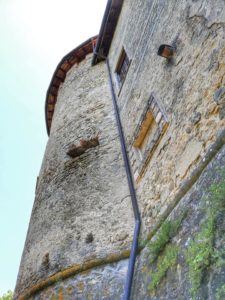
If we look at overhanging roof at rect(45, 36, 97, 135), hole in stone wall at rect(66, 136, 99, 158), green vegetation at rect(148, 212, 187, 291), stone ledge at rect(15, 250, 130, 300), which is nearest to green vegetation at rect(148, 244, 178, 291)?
green vegetation at rect(148, 212, 187, 291)

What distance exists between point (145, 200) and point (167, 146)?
836 mm

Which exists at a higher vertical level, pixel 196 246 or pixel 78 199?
pixel 78 199

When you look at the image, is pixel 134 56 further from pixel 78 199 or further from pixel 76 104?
pixel 78 199

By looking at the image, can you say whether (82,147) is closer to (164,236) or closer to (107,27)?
(164,236)

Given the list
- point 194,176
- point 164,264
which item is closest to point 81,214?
point 164,264

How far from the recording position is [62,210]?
5328mm

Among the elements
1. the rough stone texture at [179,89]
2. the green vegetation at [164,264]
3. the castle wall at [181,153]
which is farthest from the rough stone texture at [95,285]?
the green vegetation at [164,264]

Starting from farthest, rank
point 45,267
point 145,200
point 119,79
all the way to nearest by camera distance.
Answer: point 119,79
point 45,267
point 145,200

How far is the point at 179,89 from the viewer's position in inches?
153

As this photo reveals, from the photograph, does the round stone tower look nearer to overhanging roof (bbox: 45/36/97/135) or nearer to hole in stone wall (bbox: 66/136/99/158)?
hole in stone wall (bbox: 66/136/99/158)

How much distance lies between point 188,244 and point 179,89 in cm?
197

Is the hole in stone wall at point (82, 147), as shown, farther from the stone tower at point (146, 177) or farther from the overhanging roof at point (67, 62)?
the overhanging roof at point (67, 62)

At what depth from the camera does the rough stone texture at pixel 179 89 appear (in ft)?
10.6

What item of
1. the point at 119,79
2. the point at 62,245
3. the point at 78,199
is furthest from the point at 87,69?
the point at 62,245
